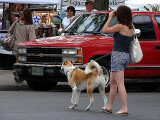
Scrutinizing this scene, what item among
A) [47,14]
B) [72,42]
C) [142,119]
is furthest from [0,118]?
[47,14]

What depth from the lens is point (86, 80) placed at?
1002cm

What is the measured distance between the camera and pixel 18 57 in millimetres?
13922

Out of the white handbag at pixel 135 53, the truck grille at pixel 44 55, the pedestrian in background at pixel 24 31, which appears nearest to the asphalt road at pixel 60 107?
the truck grille at pixel 44 55

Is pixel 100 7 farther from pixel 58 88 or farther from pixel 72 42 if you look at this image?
pixel 72 42

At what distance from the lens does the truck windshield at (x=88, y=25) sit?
13.9m

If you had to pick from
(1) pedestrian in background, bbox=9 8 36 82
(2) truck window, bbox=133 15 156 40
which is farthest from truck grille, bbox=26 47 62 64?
(2) truck window, bbox=133 15 156 40

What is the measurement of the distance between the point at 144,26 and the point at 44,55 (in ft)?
8.28

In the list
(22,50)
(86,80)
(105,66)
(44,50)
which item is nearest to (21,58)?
(22,50)

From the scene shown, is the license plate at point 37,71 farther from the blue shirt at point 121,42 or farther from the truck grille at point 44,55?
the blue shirt at point 121,42

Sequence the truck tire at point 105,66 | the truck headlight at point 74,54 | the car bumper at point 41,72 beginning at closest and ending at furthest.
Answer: the truck headlight at point 74,54 < the car bumper at point 41,72 < the truck tire at point 105,66

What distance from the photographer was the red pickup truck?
13039 mm

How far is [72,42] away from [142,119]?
14.4 ft

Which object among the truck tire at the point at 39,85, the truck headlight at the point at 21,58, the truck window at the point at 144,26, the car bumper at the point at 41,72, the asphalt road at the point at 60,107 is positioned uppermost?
the truck window at the point at 144,26

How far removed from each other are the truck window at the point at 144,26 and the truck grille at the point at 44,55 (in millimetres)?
2072
